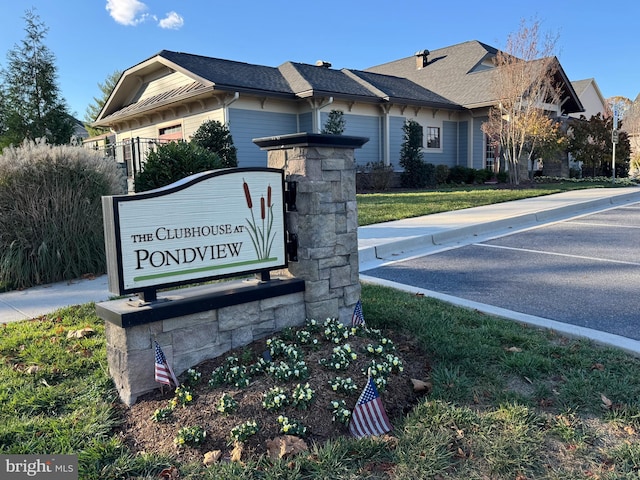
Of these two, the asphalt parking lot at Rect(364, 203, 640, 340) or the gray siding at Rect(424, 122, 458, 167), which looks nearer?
the asphalt parking lot at Rect(364, 203, 640, 340)

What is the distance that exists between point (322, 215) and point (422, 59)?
25777mm

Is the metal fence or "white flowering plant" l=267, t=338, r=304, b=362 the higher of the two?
the metal fence

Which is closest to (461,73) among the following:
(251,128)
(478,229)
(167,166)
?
(251,128)

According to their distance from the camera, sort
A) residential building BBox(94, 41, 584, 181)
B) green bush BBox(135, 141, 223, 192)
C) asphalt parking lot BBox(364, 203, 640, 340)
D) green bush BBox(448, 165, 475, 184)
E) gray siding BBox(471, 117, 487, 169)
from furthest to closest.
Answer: gray siding BBox(471, 117, 487, 169)
green bush BBox(448, 165, 475, 184)
residential building BBox(94, 41, 584, 181)
green bush BBox(135, 141, 223, 192)
asphalt parking lot BBox(364, 203, 640, 340)

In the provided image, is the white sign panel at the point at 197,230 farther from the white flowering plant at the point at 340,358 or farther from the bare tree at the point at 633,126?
the bare tree at the point at 633,126

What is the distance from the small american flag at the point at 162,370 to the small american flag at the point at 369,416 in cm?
117

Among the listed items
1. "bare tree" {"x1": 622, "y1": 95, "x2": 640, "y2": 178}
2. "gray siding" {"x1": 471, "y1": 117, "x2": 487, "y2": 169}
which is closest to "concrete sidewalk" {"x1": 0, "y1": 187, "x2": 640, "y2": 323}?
"gray siding" {"x1": 471, "y1": 117, "x2": 487, "y2": 169}

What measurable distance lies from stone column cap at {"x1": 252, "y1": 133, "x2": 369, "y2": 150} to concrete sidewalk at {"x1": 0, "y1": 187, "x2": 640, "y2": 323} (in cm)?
280

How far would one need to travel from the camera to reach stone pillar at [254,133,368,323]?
3686 mm

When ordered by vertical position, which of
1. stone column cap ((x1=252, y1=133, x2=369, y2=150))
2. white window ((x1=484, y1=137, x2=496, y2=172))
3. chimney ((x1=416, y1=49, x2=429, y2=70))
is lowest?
stone column cap ((x1=252, y1=133, x2=369, y2=150))

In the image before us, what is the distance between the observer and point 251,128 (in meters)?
16.8

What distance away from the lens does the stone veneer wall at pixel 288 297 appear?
3.05 metres

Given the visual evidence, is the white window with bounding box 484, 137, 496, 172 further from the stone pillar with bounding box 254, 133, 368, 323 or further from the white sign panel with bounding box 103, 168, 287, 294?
the white sign panel with bounding box 103, 168, 287, 294

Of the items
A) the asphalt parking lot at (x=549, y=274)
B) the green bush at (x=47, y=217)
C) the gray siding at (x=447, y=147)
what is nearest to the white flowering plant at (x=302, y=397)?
the asphalt parking lot at (x=549, y=274)
